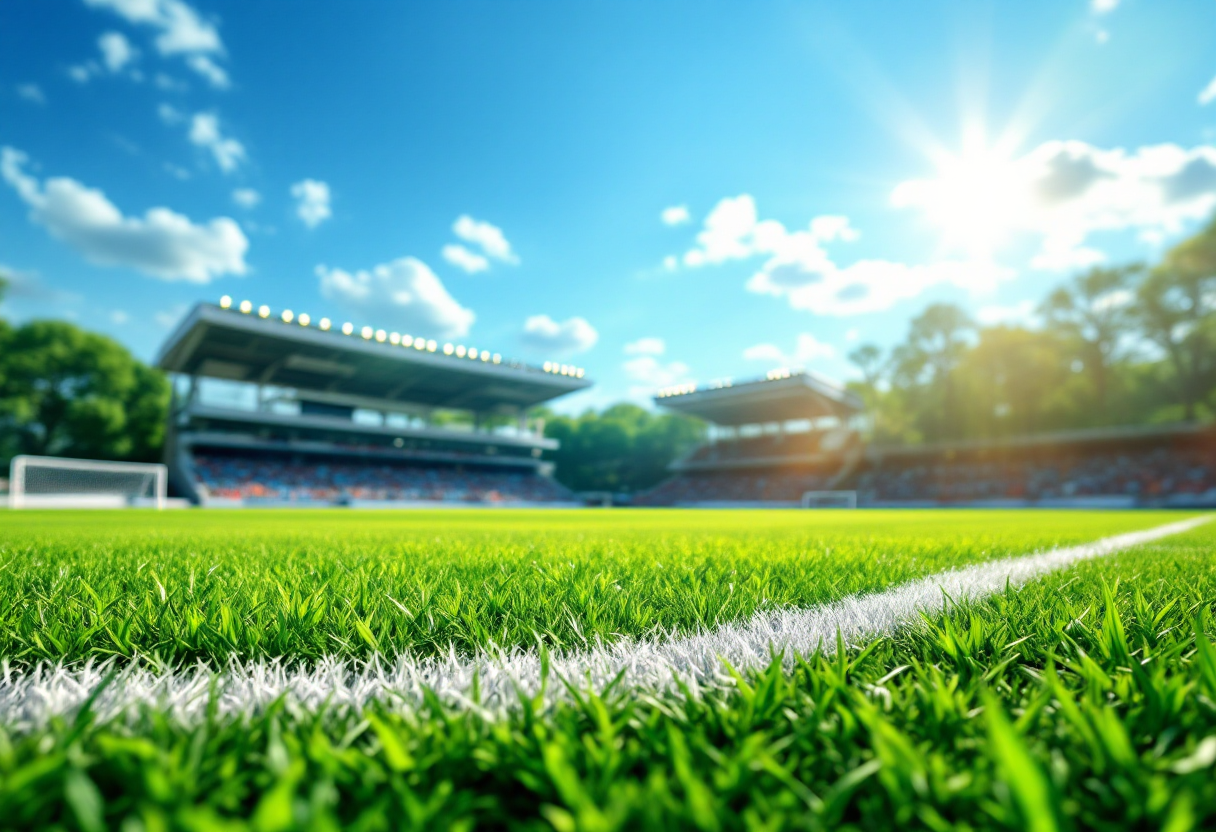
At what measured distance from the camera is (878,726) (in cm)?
71

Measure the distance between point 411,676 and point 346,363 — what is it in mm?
36717

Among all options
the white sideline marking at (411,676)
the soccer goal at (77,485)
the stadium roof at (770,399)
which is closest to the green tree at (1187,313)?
the stadium roof at (770,399)

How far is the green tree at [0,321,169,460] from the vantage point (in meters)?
34.9

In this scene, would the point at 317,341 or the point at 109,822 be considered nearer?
the point at 109,822

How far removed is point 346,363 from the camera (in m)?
34.6

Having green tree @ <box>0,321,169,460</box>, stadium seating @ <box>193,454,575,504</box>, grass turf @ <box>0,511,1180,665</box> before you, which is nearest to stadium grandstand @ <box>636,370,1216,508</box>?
stadium seating @ <box>193,454,575,504</box>

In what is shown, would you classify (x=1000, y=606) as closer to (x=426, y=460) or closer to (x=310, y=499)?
(x=310, y=499)

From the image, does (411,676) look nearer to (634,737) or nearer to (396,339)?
(634,737)

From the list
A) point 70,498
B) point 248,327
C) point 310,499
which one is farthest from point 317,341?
point 70,498

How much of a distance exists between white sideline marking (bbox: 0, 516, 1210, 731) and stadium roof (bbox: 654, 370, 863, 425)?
118 feet

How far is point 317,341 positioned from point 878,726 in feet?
112

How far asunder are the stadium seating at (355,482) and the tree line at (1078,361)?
27433 millimetres

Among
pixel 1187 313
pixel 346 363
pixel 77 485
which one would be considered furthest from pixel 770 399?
pixel 77 485

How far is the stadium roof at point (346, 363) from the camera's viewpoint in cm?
2972
